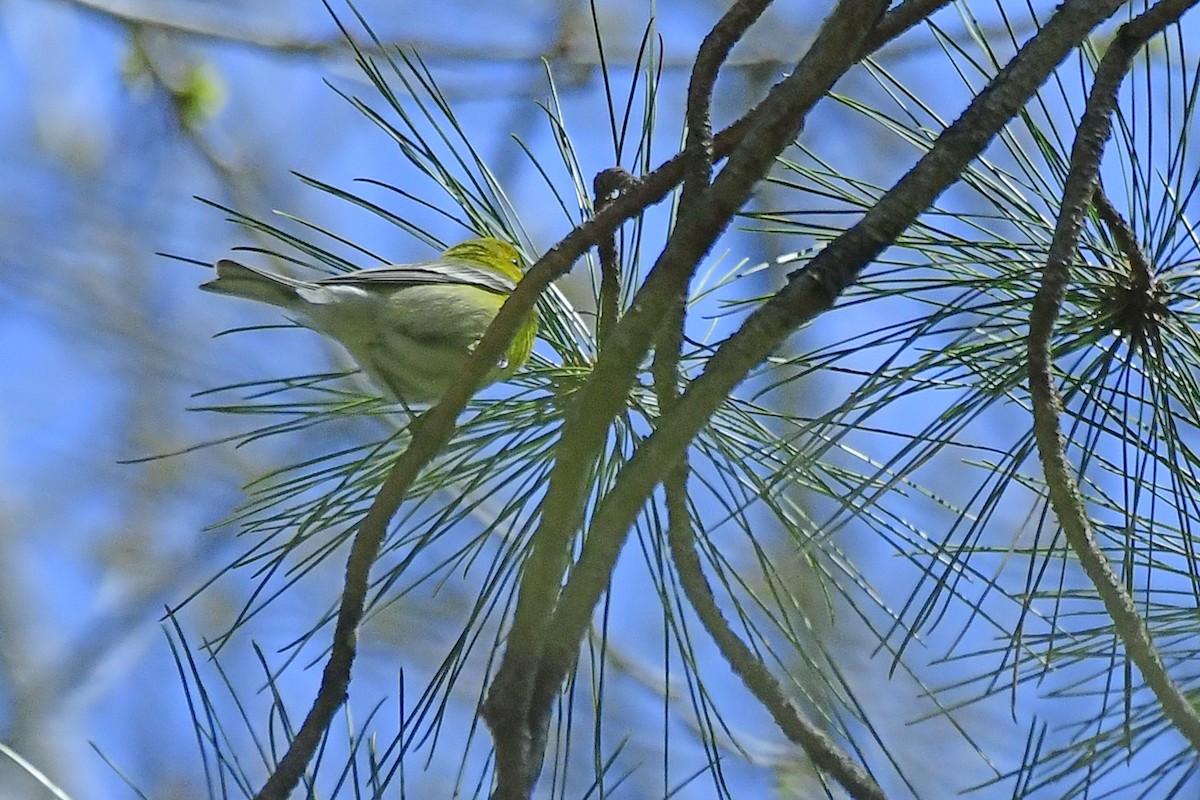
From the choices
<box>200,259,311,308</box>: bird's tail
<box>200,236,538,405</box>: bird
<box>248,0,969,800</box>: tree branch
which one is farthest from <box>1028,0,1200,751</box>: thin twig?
<box>200,259,311,308</box>: bird's tail

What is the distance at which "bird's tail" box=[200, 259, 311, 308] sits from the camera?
6.72ft

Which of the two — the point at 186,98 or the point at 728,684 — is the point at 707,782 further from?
the point at 186,98

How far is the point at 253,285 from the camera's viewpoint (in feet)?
6.91

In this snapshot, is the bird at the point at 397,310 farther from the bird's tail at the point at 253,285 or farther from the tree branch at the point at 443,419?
the tree branch at the point at 443,419

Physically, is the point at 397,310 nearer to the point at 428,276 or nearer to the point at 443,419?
the point at 428,276

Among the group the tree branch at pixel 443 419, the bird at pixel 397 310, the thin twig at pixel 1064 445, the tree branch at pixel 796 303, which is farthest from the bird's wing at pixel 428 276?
the thin twig at pixel 1064 445

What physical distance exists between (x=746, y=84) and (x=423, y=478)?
346 centimetres

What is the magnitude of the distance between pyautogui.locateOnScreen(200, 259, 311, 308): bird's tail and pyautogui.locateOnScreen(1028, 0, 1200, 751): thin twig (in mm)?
1319

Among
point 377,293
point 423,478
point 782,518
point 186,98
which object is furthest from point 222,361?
point 782,518

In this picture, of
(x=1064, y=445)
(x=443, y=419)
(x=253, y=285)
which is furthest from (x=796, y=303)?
(x=253, y=285)

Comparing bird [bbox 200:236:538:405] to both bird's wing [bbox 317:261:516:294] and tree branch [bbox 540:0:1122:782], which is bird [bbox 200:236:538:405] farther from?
tree branch [bbox 540:0:1122:782]

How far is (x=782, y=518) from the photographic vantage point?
60.1 inches

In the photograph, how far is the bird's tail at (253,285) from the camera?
2049 millimetres

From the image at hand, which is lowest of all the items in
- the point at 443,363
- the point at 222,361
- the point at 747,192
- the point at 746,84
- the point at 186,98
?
the point at 747,192
